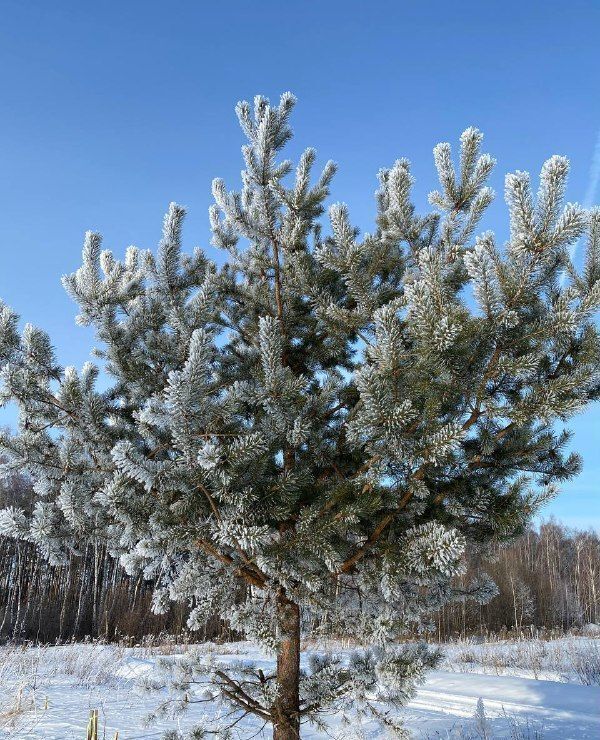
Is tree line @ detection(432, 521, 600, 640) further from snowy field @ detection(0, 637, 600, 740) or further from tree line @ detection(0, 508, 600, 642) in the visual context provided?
snowy field @ detection(0, 637, 600, 740)

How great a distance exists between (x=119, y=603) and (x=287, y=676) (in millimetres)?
19566

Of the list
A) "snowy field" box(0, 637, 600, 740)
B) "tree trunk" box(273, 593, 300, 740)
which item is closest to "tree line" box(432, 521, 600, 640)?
"snowy field" box(0, 637, 600, 740)

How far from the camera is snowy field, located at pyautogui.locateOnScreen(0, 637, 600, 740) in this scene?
539 cm

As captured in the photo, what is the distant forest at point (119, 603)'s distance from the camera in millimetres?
18547

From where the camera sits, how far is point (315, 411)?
3.18 m

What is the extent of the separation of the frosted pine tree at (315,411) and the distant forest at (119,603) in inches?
467

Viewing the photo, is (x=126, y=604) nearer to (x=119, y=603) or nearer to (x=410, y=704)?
(x=119, y=603)

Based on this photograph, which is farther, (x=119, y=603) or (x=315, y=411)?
(x=119, y=603)

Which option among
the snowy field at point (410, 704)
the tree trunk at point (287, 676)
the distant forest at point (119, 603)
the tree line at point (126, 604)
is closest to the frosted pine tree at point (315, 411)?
the tree trunk at point (287, 676)

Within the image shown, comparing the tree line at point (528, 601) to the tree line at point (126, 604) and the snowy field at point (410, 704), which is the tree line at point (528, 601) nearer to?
the tree line at point (126, 604)

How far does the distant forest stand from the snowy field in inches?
210

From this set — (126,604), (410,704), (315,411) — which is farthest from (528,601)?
(315,411)

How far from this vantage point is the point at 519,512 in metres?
3.07

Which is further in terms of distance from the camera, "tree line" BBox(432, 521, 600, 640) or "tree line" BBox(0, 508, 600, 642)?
"tree line" BBox(432, 521, 600, 640)
